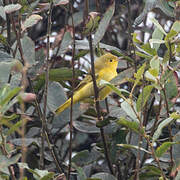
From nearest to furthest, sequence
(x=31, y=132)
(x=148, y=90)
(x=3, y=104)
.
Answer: (x=3, y=104) → (x=148, y=90) → (x=31, y=132)

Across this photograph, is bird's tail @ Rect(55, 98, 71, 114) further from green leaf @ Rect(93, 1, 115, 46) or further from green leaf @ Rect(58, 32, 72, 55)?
green leaf @ Rect(93, 1, 115, 46)

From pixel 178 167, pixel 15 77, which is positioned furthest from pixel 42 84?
pixel 178 167

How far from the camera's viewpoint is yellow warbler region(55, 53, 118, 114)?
2.46 m

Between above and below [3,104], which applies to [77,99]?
below

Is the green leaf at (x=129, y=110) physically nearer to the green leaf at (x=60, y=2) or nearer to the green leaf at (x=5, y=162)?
the green leaf at (x=5, y=162)

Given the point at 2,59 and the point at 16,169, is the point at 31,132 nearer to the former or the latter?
the point at 16,169

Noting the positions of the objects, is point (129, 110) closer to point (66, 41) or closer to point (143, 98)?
point (143, 98)

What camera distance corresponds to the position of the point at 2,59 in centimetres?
194

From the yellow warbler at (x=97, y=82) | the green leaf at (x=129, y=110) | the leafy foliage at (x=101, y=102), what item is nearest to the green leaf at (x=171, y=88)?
the leafy foliage at (x=101, y=102)

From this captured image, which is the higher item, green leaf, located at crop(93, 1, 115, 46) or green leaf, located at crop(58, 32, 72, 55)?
green leaf, located at crop(93, 1, 115, 46)

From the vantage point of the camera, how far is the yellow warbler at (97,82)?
8.07ft

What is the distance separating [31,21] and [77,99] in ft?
3.32

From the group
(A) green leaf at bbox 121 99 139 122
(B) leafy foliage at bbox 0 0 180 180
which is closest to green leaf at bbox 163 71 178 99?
(B) leafy foliage at bbox 0 0 180 180

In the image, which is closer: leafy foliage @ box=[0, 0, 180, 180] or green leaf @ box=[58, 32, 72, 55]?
leafy foliage @ box=[0, 0, 180, 180]
